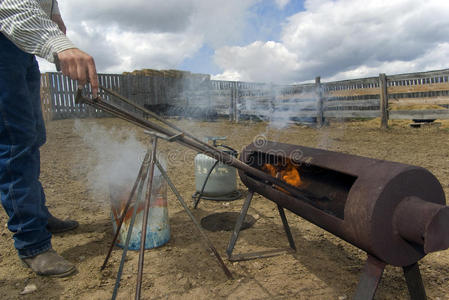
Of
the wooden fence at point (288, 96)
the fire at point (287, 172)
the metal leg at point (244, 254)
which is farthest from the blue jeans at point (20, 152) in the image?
the wooden fence at point (288, 96)

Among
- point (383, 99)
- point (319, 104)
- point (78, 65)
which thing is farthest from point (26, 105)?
point (319, 104)

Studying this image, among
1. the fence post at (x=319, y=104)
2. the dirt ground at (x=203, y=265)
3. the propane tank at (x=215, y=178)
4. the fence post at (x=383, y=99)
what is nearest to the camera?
the dirt ground at (x=203, y=265)

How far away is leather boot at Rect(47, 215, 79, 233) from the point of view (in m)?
2.96

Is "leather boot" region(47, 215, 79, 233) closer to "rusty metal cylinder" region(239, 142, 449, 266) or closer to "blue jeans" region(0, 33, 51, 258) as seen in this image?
"blue jeans" region(0, 33, 51, 258)

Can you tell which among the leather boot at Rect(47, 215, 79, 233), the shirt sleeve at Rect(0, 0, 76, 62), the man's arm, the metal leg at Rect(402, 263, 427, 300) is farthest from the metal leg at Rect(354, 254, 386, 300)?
the leather boot at Rect(47, 215, 79, 233)

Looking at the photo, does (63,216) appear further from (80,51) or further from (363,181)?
(363,181)

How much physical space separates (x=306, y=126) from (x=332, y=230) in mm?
9709

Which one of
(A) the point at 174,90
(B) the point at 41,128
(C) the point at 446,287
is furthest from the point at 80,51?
(A) the point at 174,90

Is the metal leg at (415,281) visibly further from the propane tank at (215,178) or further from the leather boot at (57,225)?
the leather boot at (57,225)

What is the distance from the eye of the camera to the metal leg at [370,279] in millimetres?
1449

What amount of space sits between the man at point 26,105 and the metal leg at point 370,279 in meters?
1.70

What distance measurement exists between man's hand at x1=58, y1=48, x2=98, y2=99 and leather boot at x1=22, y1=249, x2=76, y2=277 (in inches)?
59.8

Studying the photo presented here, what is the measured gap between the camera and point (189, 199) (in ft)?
13.3

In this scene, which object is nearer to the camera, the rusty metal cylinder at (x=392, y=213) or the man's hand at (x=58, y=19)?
the rusty metal cylinder at (x=392, y=213)
